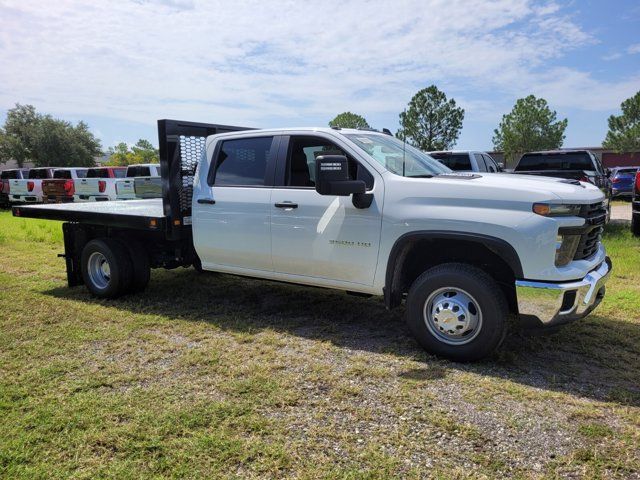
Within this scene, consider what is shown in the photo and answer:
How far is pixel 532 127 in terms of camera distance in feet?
180

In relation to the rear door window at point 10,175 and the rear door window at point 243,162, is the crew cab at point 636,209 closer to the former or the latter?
the rear door window at point 243,162

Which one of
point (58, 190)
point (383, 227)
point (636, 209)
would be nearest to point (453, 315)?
point (383, 227)

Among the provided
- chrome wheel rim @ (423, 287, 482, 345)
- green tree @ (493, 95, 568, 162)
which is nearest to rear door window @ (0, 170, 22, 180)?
chrome wheel rim @ (423, 287, 482, 345)

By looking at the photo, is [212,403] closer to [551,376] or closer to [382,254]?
[382,254]

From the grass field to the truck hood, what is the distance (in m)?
1.36

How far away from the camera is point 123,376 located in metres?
4.07

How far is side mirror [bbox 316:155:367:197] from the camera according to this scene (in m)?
4.22

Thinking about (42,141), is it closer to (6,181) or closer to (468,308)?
(6,181)

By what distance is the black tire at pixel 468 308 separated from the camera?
4.03 m

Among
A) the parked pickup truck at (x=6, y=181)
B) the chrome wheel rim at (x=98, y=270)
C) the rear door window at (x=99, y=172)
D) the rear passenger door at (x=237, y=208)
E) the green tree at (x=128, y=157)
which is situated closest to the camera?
the rear passenger door at (x=237, y=208)

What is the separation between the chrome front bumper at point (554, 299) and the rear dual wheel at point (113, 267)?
4.52 metres

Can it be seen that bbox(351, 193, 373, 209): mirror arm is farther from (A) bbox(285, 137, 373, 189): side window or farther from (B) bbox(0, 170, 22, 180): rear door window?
(B) bbox(0, 170, 22, 180): rear door window

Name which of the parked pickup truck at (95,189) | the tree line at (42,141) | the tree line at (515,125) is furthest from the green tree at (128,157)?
the parked pickup truck at (95,189)

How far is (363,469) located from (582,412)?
1.59 meters
